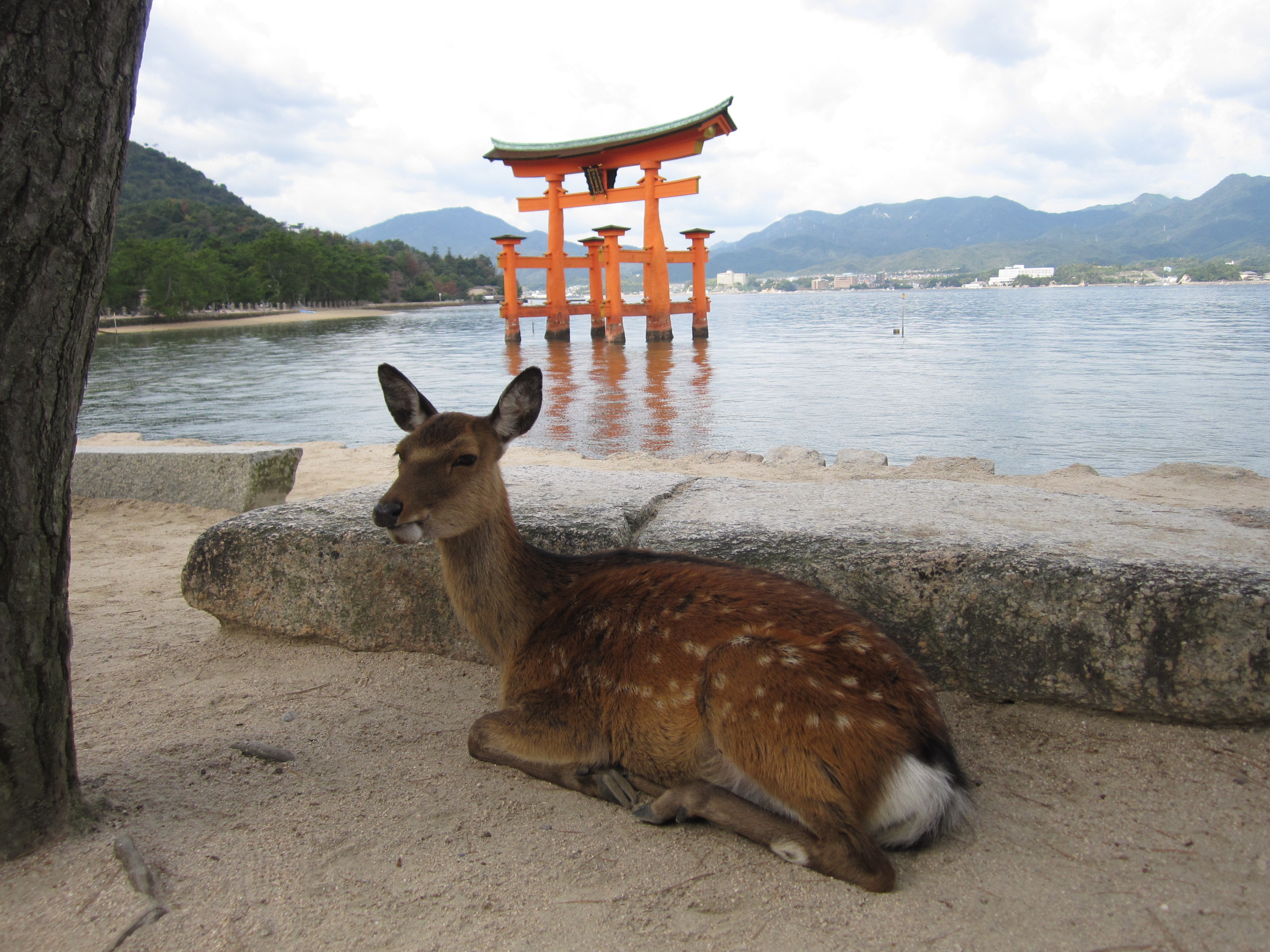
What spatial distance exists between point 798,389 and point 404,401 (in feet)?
50.2

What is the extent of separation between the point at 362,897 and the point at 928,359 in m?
23.1

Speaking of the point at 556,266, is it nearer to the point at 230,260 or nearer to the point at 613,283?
the point at 613,283

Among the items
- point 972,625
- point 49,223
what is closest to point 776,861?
point 972,625

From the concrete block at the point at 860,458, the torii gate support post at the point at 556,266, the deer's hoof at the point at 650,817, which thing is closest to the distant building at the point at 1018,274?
the torii gate support post at the point at 556,266

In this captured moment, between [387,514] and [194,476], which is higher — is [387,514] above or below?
above

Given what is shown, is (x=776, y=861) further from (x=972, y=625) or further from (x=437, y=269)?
(x=437, y=269)

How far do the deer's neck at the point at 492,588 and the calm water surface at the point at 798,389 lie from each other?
778 centimetres

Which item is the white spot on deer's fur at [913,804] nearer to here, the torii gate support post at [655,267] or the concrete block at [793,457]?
the concrete block at [793,457]

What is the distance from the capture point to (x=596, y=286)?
125 ft

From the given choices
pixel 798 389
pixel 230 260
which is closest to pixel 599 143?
pixel 798 389

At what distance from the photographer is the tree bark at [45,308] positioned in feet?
6.12

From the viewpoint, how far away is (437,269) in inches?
4309

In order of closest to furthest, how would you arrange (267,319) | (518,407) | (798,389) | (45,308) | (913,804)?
1. (45,308)
2. (913,804)
3. (518,407)
4. (798,389)
5. (267,319)

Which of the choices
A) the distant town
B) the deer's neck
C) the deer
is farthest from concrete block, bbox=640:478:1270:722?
the distant town
